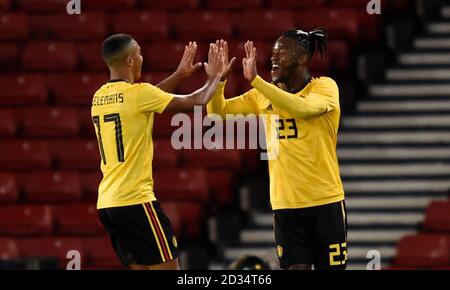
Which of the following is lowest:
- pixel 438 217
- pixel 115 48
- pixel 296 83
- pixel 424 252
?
pixel 424 252

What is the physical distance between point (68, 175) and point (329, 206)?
3866 mm

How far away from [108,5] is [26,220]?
7.91ft

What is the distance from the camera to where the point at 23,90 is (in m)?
12.0

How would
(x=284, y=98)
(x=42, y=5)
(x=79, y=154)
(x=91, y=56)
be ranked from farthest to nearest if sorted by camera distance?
(x=42, y=5) < (x=91, y=56) < (x=79, y=154) < (x=284, y=98)

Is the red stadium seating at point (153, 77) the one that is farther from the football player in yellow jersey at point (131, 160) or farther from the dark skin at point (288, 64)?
the football player in yellow jersey at point (131, 160)

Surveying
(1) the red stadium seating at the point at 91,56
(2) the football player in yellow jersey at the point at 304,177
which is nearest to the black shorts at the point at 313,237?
(2) the football player in yellow jersey at the point at 304,177

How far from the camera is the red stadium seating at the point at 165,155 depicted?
11.2m

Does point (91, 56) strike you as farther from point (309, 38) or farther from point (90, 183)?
point (309, 38)

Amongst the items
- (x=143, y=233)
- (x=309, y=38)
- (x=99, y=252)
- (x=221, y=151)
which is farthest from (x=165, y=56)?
(x=143, y=233)

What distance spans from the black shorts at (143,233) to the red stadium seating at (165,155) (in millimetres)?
3503

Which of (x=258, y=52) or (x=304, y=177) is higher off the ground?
(x=258, y=52)

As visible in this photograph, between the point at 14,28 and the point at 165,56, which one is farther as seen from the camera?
the point at 14,28

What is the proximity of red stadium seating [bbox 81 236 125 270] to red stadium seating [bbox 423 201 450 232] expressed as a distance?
7.34ft
